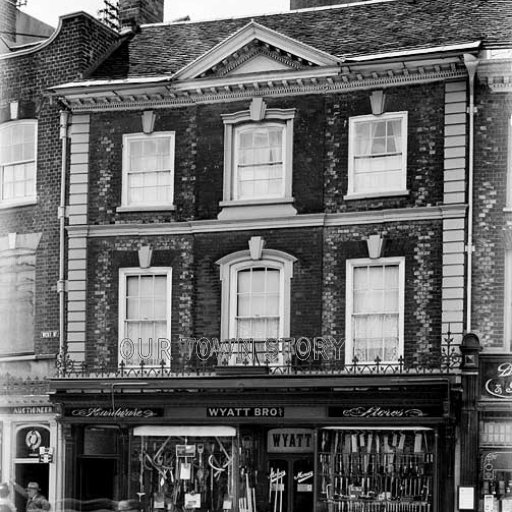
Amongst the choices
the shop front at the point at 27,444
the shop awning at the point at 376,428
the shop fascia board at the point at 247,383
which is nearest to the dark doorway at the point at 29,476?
the shop front at the point at 27,444

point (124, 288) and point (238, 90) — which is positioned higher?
point (238, 90)

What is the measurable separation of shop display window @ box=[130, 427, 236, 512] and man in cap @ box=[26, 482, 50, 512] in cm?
167

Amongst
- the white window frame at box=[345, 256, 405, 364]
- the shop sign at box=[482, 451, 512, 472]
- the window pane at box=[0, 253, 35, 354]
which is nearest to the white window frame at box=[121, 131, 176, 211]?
the window pane at box=[0, 253, 35, 354]

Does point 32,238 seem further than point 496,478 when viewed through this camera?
Yes

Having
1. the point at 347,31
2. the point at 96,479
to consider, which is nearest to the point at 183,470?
the point at 96,479

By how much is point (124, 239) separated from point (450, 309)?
649cm

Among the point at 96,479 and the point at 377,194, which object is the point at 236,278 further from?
the point at 96,479

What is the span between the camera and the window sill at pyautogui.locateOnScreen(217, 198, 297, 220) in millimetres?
22188

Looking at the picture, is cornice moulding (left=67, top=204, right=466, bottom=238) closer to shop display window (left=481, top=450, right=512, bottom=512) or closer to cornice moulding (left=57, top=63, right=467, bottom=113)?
cornice moulding (left=57, top=63, right=467, bottom=113)

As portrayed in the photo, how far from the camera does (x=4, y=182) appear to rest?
24.5 m

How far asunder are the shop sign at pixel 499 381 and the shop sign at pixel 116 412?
604 cm

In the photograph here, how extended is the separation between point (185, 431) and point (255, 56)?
699 cm

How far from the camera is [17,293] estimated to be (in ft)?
79.4

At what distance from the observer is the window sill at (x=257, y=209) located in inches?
874
